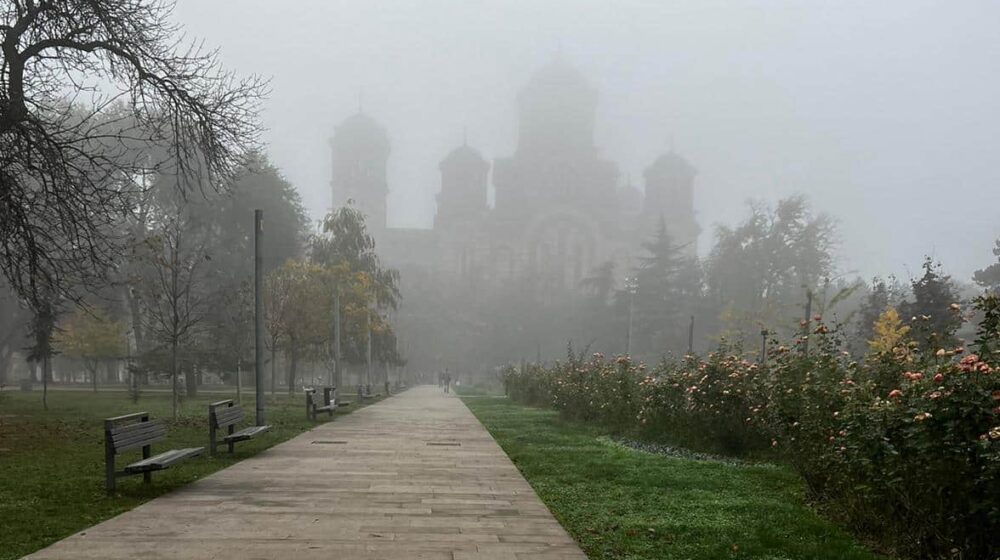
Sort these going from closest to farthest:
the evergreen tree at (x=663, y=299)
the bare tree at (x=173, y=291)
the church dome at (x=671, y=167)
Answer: the bare tree at (x=173, y=291) < the evergreen tree at (x=663, y=299) < the church dome at (x=671, y=167)

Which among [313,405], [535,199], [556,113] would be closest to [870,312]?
[313,405]

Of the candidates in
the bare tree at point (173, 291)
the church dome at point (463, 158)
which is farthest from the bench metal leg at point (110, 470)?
the church dome at point (463, 158)

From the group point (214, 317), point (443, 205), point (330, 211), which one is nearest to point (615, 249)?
point (443, 205)

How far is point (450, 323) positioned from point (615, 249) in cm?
3460

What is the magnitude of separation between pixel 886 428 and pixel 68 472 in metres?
9.74

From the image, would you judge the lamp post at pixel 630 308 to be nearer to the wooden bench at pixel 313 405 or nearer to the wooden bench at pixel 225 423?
the wooden bench at pixel 313 405

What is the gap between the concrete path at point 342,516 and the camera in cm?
575

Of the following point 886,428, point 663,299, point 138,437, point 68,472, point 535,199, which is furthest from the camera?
point 535,199

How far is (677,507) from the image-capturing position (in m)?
7.59

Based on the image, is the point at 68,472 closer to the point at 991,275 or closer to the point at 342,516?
the point at 342,516

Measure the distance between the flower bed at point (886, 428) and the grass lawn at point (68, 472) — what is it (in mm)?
6574

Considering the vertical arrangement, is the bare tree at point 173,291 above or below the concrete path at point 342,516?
above

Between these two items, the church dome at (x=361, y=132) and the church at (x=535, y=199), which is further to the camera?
the church dome at (x=361, y=132)

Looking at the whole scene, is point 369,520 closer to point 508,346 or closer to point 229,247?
point 229,247
